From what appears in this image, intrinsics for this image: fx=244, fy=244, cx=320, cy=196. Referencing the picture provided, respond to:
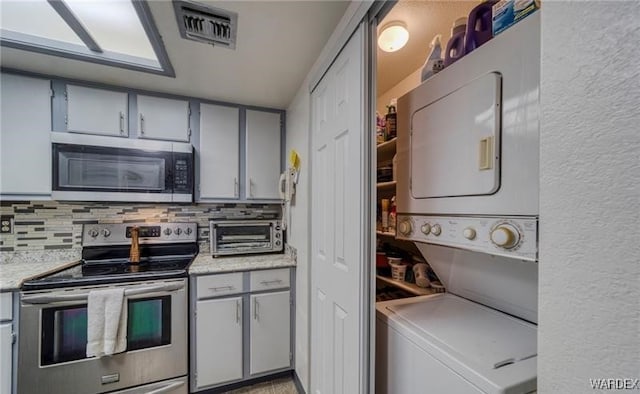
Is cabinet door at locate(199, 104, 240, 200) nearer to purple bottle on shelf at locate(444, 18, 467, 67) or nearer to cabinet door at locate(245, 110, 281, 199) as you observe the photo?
cabinet door at locate(245, 110, 281, 199)

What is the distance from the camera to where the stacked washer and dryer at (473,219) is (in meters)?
0.65

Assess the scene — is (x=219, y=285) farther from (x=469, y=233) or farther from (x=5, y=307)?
(x=469, y=233)

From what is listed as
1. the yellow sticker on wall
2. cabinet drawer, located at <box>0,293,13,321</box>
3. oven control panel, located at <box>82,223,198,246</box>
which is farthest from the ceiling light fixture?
cabinet drawer, located at <box>0,293,13,321</box>

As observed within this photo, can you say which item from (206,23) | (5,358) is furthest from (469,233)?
(5,358)

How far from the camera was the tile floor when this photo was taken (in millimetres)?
1783

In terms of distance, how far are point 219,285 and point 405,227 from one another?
1349 mm

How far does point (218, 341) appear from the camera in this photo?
171 centimetres

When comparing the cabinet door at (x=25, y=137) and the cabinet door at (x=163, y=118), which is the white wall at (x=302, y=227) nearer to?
the cabinet door at (x=163, y=118)

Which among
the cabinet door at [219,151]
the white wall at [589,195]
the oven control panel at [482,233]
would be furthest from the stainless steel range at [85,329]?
the white wall at [589,195]

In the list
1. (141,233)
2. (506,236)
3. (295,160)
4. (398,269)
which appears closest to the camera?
(506,236)

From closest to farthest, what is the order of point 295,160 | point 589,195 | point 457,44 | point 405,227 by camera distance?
point 589,195
point 457,44
point 405,227
point 295,160

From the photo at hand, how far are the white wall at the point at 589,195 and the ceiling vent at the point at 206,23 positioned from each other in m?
1.22

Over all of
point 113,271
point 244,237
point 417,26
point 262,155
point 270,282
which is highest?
point 417,26

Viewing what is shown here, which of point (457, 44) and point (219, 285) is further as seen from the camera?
point (219, 285)
